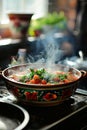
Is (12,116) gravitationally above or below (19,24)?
below

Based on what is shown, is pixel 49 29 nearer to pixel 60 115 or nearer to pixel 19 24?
pixel 19 24

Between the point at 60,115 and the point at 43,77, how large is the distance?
180mm

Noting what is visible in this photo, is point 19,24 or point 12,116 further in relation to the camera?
point 19,24

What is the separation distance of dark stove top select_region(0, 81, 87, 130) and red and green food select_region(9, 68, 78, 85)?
0.10 m

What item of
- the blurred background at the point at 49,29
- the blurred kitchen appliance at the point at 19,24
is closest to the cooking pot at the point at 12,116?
the blurred background at the point at 49,29

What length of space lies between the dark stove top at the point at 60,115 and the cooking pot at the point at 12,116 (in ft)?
0.09

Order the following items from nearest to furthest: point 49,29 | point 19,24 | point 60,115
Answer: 1. point 60,115
2. point 19,24
3. point 49,29

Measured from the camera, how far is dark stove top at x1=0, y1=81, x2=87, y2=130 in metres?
0.99

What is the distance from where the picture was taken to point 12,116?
109 centimetres

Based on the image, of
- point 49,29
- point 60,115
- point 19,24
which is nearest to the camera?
point 60,115

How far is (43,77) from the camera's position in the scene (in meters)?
1.17

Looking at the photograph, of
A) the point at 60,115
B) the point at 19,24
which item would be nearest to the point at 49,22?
the point at 19,24

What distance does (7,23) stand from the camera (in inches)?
84.5

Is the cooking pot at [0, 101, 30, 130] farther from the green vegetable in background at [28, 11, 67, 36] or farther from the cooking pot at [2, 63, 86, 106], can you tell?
the green vegetable in background at [28, 11, 67, 36]
